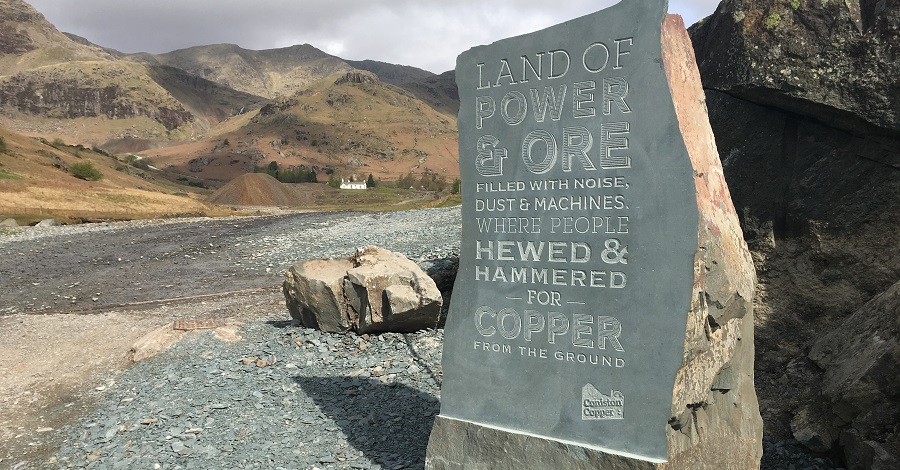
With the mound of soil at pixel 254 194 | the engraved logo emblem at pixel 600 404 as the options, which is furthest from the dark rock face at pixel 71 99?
the engraved logo emblem at pixel 600 404

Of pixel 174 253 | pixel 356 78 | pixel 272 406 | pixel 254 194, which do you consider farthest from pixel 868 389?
pixel 356 78

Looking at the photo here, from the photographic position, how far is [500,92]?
14.8ft

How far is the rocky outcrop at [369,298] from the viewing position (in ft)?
26.7

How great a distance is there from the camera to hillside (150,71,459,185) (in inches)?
4491

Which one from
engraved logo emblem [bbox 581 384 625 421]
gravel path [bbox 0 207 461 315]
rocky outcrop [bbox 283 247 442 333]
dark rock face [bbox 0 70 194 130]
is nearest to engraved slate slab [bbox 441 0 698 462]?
engraved logo emblem [bbox 581 384 625 421]

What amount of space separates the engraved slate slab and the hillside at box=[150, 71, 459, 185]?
103 metres

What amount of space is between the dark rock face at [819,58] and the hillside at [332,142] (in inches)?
3994

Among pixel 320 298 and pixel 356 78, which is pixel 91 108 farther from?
pixel 320 298

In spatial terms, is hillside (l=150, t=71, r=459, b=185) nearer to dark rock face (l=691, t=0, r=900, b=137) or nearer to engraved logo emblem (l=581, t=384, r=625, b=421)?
dark rock face (l=691, t=0, r=900, b=137)

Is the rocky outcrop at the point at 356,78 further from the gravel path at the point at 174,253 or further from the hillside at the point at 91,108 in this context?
the gravel path at the point at 174,253

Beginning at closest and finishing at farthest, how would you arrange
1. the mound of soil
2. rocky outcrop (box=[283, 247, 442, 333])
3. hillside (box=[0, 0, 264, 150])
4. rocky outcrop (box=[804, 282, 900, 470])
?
1. rocky outcrop (box=[804, 282, 900, 470])
2. rocky outcrop (box=[283, 247, 442, 333])
3. the mound of soil
4. hillside (box=[0, 0, 264, 150])

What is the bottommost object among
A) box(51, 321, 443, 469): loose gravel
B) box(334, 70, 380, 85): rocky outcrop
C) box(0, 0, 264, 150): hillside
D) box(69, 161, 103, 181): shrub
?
box(51, 321, 443, 469): loose gravel

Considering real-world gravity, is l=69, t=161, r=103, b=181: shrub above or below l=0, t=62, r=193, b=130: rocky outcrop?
below

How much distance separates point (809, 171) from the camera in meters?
6.05
